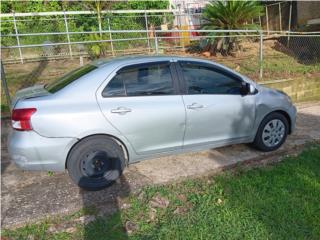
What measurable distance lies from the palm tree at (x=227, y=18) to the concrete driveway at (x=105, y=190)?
19.1ft

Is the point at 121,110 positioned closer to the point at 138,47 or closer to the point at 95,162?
the point at 95,162

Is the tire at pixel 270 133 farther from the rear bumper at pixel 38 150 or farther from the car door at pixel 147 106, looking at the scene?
the rear bumper at pixel 38 150

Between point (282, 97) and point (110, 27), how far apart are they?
892 cm

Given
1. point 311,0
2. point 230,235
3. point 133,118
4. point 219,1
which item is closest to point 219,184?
point 230,235

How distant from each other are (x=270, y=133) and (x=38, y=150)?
3351mm

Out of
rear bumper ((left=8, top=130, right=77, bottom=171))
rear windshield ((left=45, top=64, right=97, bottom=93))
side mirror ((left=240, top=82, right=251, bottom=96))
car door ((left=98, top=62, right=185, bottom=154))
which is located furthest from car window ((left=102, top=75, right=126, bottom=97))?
side mirror ((left=240, top=82, right=251, bottom=96))

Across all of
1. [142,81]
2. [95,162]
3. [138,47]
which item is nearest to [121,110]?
[142,81]

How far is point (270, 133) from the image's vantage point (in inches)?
209

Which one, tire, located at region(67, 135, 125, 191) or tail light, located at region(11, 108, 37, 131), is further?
tire, located at region(67, 135, 125, 191)

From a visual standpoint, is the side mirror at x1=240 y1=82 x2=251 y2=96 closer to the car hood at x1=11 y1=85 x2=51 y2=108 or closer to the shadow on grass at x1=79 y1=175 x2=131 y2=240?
the shadow on grass at x1=79 y1=175 x2=131 y2=240

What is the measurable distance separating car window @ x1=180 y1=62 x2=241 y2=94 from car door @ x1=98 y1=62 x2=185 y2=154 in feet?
0.71

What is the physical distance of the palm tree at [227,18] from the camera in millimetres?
10961

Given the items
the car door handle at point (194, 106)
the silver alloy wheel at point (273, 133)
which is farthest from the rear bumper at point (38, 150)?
the silver alloy wheel at point (273, 133)

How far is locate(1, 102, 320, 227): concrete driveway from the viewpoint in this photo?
385cm
